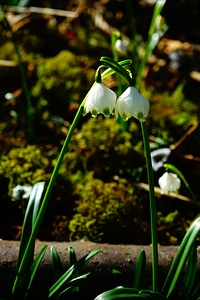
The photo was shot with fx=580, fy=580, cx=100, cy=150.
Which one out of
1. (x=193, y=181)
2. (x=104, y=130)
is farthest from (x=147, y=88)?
(x=193, y=181)

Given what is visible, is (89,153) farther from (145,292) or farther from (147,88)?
(145,292)

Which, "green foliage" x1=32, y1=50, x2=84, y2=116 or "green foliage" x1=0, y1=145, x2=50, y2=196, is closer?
"green foliage" x1=0, y1=145, x2=50, y2=196

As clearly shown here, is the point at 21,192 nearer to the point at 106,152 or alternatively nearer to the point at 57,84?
the point at 106,152

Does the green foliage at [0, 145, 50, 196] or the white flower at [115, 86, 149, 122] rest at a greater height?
the white flower at [115, 86, 149, 122]

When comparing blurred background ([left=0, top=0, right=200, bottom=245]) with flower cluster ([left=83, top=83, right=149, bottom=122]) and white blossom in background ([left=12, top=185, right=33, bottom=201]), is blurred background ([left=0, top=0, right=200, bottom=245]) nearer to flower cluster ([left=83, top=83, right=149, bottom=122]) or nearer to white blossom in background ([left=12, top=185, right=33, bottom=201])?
white blossom in background ([left=12, top=185, right=33, bottom=201])

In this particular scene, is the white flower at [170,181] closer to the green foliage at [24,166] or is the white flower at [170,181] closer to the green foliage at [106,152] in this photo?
the green foliage at [106,152]

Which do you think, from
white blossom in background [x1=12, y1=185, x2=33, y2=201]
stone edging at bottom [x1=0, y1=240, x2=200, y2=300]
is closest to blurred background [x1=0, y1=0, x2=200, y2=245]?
white blossom in background [x1=12, y1=185, x2=33, y2=201]

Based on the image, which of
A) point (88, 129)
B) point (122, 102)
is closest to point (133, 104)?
point (122, 102)

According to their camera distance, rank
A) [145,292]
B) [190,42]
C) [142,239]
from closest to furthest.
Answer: [145,292]
[142,239]
[190,42]
